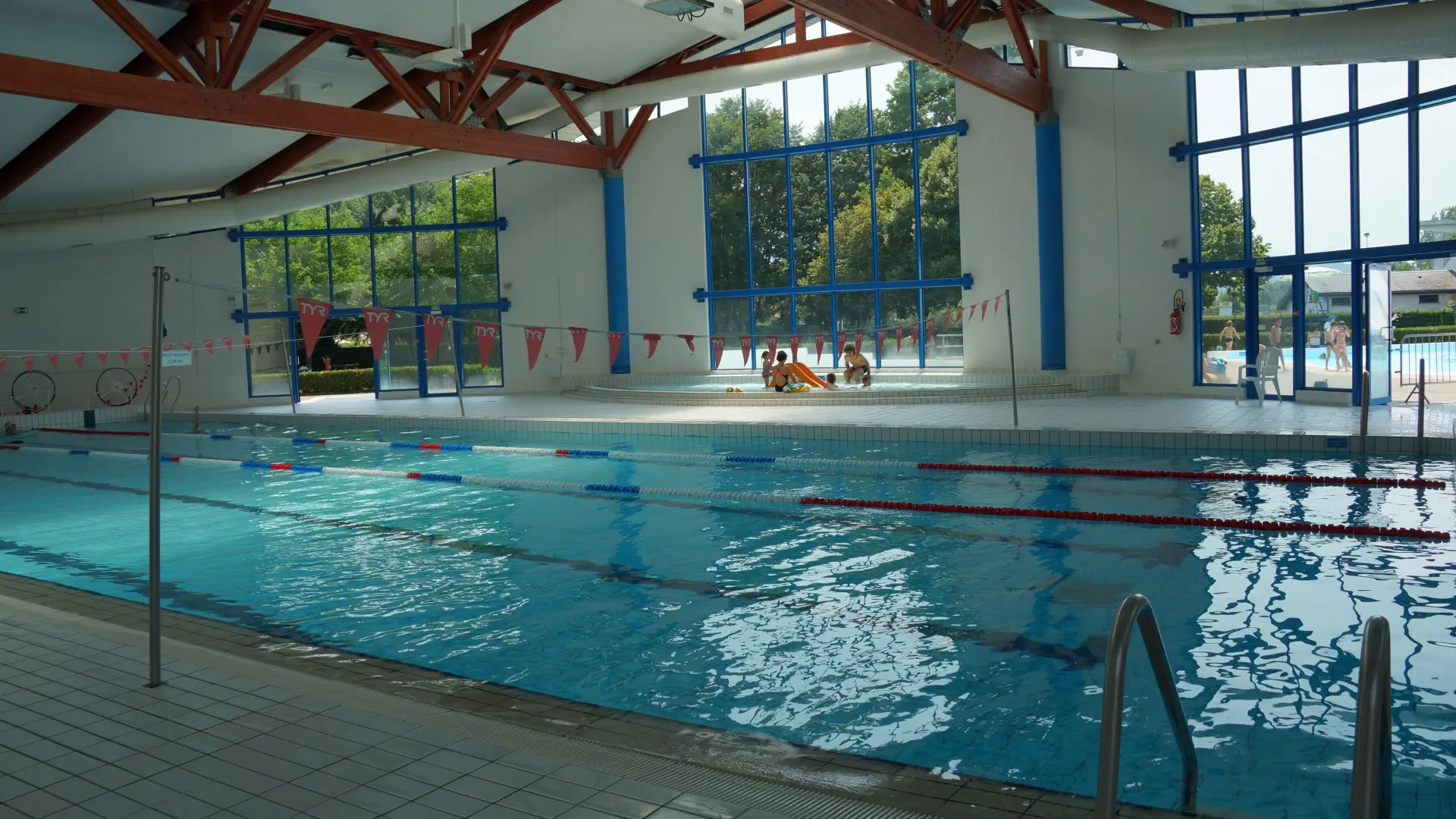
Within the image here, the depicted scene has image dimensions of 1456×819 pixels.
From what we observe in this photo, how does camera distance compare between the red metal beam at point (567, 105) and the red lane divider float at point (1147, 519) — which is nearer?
the red lane divider float at point (1147, 519)

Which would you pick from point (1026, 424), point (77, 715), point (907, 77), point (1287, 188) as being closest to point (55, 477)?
point (77, 715)

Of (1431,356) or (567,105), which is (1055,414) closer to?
(1431,356)

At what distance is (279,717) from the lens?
11.4ft

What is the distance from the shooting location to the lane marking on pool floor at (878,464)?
775 cm

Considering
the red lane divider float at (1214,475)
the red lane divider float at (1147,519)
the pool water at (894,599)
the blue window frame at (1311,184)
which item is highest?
the blue window frame at (1311,184)

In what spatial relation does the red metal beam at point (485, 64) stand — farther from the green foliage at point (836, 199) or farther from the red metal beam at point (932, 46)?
the green foliage at point (836, 199)

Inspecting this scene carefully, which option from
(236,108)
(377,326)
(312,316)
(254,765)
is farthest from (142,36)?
(254,765)

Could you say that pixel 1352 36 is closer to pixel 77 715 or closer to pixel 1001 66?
pixel 1001 66

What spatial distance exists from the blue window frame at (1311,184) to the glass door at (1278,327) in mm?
25

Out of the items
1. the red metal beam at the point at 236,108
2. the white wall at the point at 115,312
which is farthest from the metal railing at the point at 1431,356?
the white wall at the point at 115,312

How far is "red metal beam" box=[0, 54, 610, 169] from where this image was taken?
370 inches

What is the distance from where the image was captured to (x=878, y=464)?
952 cm

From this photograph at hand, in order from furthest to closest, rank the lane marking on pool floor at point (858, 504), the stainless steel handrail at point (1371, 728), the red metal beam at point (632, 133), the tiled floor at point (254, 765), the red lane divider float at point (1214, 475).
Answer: the red metal beam at point (632, 133) → the red lane divider float at point (1214, 475) → the lane marking on pool floor at point (858, 504) → the tiled floor at point (254, 765) → the stainless steel handrail at point (1371, 728)

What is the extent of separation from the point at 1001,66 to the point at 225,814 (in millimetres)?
12839
